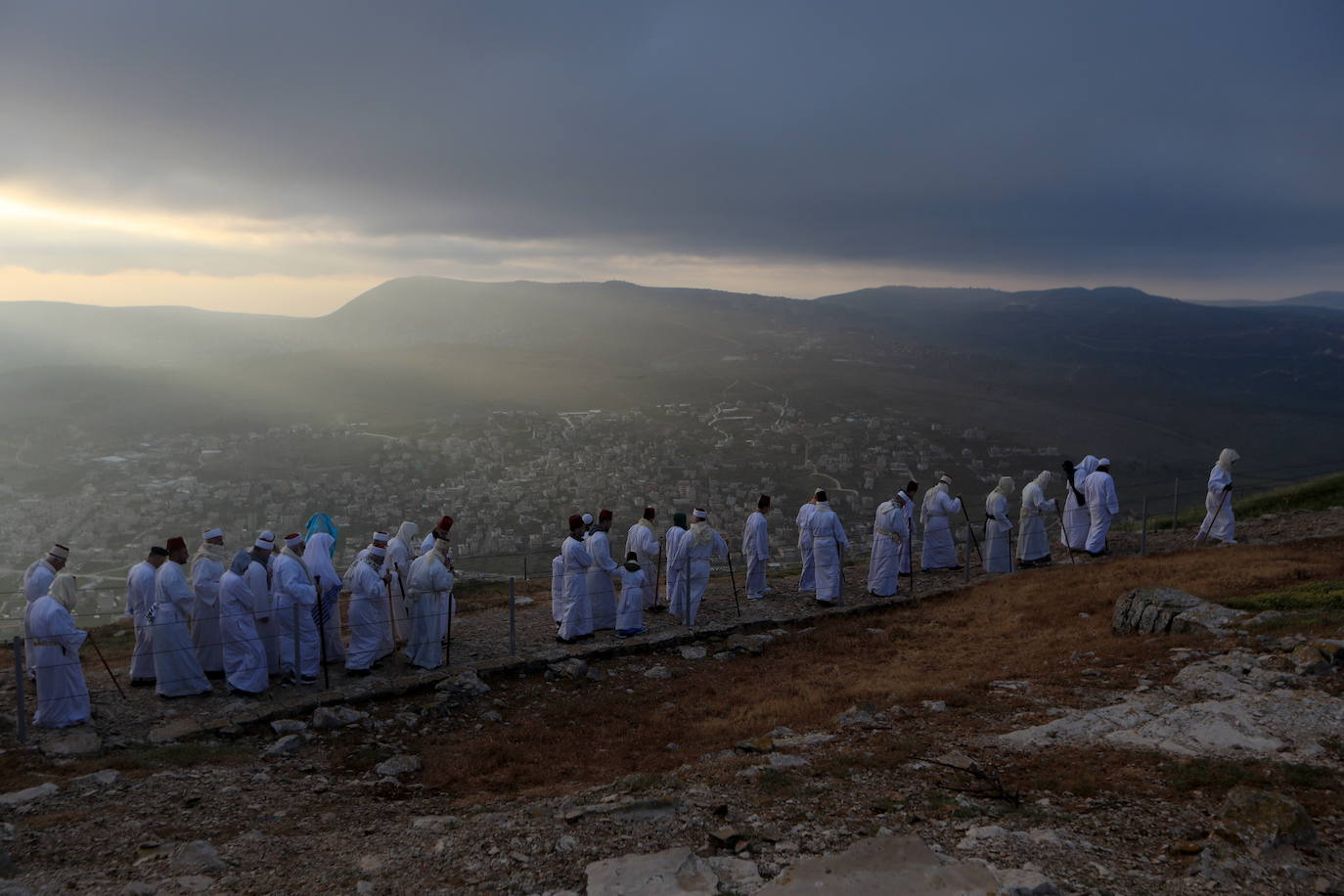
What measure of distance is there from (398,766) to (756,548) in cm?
883

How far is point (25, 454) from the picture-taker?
52625 mm

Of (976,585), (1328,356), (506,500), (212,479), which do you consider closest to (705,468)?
(506,500)

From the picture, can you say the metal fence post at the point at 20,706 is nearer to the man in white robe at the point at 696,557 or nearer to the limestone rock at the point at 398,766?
the limestone rock at the point at 398,766

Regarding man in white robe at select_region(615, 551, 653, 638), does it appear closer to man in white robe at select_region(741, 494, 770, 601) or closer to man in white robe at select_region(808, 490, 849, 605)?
man in white robe at select_region(741, 494, 770, 601)

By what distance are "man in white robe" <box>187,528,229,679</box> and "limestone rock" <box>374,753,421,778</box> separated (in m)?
3.95

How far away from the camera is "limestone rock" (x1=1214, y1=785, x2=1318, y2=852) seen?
18.9 feet

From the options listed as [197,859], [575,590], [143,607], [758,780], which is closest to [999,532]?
[575,590]

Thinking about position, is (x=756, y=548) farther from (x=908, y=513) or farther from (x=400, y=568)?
(x=400, y=568)

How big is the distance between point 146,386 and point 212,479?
30.2 metres

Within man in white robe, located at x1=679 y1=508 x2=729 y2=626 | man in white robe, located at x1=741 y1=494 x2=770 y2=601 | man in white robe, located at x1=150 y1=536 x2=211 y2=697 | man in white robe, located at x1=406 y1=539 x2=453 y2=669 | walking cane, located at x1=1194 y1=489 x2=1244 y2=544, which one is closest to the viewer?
man in white robe, located at x1=150 y1=536 x2=211 y2=697

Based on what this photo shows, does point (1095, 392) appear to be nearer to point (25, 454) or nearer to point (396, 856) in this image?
point (25, 454)

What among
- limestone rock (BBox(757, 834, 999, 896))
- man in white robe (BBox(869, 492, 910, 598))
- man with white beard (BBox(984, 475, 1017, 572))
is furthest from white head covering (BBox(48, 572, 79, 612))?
man with white beard (BBox(984, 475, 1017, 572))

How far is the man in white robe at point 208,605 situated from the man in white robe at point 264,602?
0.46 m

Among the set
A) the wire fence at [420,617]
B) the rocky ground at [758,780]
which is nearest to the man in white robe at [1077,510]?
the wire fence at [420,617]
